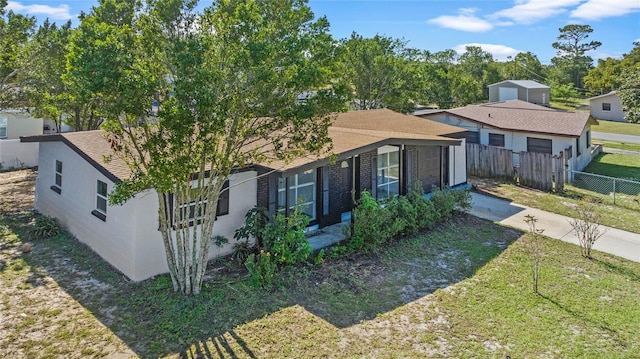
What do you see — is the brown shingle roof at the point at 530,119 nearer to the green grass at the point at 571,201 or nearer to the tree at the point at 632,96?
the green grass at the point at 571,201

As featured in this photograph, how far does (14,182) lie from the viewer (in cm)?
1883

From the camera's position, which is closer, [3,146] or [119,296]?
[119,296]

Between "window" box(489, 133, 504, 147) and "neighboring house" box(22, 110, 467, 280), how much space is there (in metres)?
7.74

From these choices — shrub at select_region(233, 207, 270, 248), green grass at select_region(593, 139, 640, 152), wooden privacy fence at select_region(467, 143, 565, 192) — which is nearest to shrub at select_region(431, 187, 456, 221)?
shrub at select_region(233, 207, 270, 248)

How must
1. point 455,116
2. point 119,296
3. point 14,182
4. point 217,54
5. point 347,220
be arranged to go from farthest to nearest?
point 455,116 < point 14,182 < point 347,220 < point 119,296 < point 217,54

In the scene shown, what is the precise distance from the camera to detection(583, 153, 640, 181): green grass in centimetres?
2189

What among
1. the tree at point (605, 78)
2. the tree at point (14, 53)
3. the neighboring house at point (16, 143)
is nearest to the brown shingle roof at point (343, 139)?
the tree at point (14, 53)

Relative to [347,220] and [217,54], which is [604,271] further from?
[217,54]

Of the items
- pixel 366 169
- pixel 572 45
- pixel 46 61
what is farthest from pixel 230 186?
pixel 572 45

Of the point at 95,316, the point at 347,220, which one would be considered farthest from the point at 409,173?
the point at 95,316

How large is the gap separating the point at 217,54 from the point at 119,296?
534 centimetres

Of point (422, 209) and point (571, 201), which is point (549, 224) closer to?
point (571, 201)

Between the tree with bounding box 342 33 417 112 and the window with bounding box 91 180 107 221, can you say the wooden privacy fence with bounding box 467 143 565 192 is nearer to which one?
the tree with bounding box 342 33 417 112

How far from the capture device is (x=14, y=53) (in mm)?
17453
